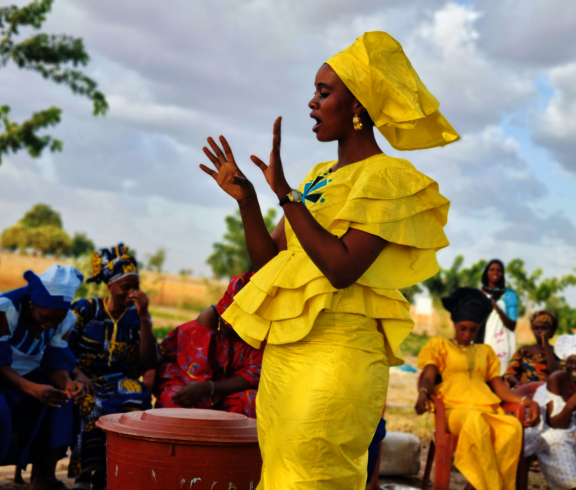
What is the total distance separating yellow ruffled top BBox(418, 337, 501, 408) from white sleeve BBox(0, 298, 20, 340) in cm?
338

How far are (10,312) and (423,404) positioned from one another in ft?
10.8

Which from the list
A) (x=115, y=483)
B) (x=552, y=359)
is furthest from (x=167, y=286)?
(x=115, y=483)

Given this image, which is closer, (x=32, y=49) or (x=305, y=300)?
(x=305, y=300)

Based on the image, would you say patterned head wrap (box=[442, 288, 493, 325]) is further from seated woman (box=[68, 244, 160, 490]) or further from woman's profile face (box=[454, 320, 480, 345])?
seated woman (box=[68, 244, 160, 490])

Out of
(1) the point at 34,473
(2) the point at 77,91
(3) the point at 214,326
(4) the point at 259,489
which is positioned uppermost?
(2) the point at 77,91

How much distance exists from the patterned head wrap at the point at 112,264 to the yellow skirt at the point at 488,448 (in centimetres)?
302

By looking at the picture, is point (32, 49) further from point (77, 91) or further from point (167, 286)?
point (167, 286)

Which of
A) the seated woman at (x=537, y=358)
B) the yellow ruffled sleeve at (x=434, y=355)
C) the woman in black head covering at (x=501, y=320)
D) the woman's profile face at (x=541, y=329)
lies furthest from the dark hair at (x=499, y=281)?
the yellow ruffled sleeve at (x=434, y=355)

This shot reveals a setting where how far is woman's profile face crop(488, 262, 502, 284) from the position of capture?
26.3 ft

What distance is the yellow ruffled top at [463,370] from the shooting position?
554 cm

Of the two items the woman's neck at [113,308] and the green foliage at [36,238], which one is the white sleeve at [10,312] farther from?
the green foliage at [36,238]

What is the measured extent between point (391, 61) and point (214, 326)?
239cm

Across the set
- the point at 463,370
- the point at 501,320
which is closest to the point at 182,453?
the point at 463,370

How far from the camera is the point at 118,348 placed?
4867 mm
